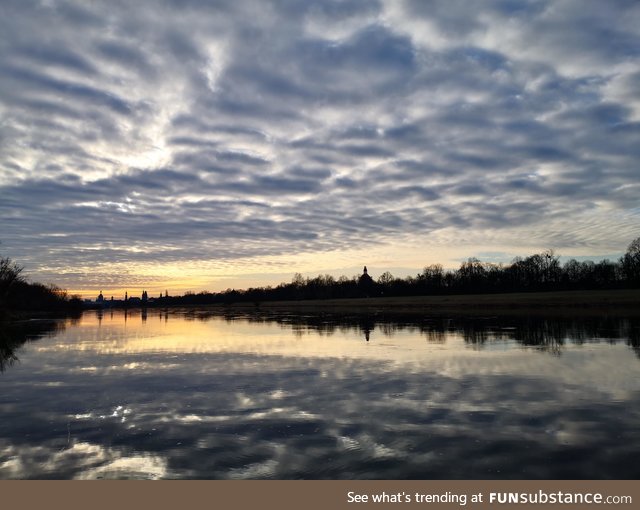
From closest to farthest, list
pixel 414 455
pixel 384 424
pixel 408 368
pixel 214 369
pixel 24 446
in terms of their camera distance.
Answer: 1. pixel 414 455
2. pixel 24 446
3. pixel 384 424
4. pixel 408 368
5. pixel 214 369

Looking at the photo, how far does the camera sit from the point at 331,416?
37.9 ft

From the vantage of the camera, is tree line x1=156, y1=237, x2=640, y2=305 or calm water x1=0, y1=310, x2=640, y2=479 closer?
calm water x1=0, y1=310, x2=640, y2=479

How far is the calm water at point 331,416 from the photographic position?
26.6 feet

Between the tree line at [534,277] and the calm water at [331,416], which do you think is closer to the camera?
the calm water at [331,416]

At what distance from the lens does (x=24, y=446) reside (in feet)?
31.0

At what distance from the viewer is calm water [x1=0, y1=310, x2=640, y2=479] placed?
810cm

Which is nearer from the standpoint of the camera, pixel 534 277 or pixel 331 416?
pixel 331 416

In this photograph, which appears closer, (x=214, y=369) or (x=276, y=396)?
(x=276, y=396)
